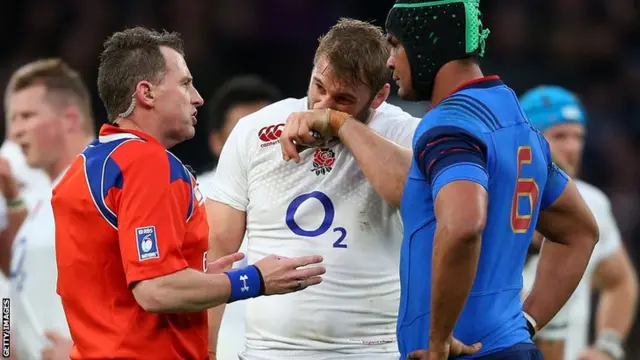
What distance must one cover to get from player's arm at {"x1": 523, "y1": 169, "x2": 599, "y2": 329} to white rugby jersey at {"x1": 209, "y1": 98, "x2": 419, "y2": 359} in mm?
556

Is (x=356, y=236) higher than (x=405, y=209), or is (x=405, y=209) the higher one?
(x=405, y=209)

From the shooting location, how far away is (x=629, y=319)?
817 cm

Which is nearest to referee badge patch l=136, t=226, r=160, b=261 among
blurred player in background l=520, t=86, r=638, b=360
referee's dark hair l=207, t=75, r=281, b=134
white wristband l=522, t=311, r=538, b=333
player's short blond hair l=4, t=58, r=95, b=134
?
white wristband l=522, t=311, r=538, b=333

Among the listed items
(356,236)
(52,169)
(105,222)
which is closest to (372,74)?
(356,236)

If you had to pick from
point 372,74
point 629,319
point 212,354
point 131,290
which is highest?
point 372,74

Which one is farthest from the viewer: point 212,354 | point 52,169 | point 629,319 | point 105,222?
point 629,319

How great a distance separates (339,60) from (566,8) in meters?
9.05

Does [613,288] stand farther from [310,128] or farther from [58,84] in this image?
[310,128]

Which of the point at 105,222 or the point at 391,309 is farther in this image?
the point at 391,309

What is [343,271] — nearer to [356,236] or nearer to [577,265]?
[356,236]

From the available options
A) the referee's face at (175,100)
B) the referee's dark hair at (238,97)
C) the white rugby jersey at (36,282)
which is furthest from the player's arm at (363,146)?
the referee's dark hair at (238,97)

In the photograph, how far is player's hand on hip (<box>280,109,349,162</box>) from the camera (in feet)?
13.9

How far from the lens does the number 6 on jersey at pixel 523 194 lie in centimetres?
378

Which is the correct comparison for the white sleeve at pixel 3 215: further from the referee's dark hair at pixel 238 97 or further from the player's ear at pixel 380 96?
the player's ear at pixel 380 96
